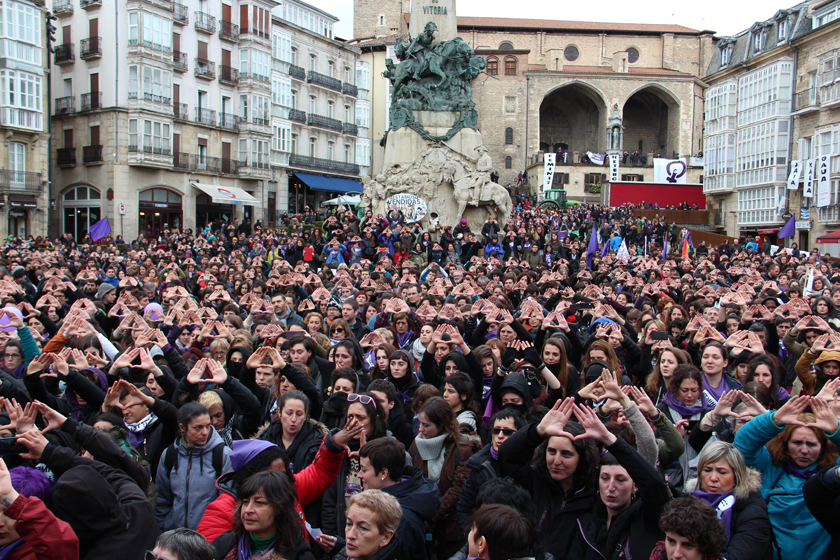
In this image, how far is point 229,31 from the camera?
42.0m

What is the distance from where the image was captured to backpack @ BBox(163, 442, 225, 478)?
4.41 meters

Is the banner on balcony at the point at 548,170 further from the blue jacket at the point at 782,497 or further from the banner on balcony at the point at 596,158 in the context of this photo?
the blue jacket at the point at 782,497

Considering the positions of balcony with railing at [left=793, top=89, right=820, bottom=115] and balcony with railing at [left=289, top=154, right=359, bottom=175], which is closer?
balcony with railing at [left=793, top=89, right=820, bottom=115]

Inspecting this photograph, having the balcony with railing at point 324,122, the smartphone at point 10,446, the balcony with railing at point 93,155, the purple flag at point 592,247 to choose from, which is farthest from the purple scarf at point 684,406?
the balcony with railing at point 324,122

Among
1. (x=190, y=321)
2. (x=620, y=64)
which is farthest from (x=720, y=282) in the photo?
(x=620, y=64)

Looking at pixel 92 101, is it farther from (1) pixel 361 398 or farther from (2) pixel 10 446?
(2) pixel 10 446

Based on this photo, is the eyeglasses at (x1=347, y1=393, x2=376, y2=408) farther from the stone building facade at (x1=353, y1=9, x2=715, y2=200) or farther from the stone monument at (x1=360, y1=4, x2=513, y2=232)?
the stone building facade at (x1=353, y1=9, x2=715, y2=200)

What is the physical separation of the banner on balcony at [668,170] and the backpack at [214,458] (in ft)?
176

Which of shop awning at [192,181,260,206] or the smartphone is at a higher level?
shop awning at [192,181,260,206]

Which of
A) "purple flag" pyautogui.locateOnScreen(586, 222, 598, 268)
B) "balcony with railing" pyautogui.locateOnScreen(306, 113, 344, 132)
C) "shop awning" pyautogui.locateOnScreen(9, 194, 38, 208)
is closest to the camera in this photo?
"purple flag" pyautogui.locateOnScreen(586, 222, 598, 268)

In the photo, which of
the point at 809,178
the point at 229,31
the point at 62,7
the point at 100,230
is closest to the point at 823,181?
the point at 809,178

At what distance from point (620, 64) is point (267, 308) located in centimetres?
6471

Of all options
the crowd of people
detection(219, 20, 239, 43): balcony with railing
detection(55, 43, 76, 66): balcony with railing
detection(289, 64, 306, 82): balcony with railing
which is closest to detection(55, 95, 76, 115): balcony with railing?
detection(55, 43, 76, 66): balcony with railing

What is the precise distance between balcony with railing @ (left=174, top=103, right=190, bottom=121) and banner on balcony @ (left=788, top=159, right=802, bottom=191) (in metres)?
31.1
